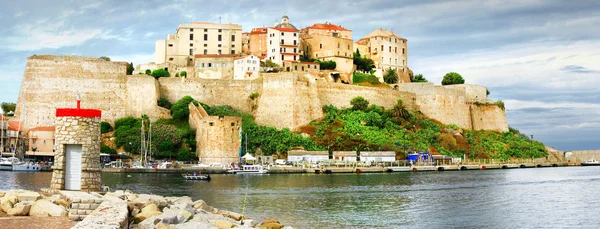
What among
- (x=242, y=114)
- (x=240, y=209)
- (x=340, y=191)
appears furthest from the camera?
(x=242, y=114)

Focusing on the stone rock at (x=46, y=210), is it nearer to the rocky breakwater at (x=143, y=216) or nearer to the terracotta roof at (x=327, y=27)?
the rocky breakwater at (x=143, y=216)

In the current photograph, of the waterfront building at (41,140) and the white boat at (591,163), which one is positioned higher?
the waterfront building at (41,140)

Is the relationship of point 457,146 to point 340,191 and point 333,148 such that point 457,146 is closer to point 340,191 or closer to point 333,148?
point 333,148

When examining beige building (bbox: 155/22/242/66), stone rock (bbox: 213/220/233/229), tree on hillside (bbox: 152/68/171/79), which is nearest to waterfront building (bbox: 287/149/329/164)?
tree on hillside (bbox: 152/68/171/79)

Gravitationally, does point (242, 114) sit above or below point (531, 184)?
above

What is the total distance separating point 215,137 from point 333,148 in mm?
9914

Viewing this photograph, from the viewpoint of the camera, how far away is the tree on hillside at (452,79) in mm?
75562

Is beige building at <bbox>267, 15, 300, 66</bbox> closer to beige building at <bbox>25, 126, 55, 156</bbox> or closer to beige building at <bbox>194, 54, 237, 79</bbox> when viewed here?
beige building at <bbox>194, 54, 237, 79</bbox>

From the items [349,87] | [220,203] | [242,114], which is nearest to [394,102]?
[349,87]

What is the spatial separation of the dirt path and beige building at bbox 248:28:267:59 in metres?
54.5

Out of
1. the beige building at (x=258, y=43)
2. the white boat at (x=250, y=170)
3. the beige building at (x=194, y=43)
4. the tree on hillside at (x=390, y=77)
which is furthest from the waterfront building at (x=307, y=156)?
the tree on hillside at (x=390, y=77)

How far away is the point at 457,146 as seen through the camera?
61.1 meters

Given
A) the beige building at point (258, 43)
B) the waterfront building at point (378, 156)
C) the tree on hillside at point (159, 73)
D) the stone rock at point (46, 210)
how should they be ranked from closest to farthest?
the stone rock at point (46, 210) < the waterfront building at point (378, 156) < the tree on hillside at point (159, 73) < the beige building at point (258, 43)

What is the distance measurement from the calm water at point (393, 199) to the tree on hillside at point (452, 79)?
32490 millimetres
